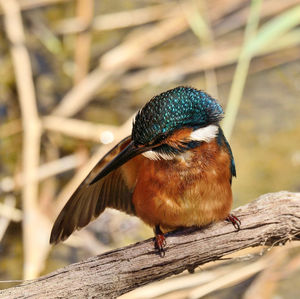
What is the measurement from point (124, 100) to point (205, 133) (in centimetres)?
239

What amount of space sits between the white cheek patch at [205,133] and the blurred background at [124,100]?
1.07m

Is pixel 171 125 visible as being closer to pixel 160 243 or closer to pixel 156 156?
pixel 156 156

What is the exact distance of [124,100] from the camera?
14.9ft

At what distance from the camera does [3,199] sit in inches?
146

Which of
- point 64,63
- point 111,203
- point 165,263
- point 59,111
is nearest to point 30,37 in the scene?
point 64,63

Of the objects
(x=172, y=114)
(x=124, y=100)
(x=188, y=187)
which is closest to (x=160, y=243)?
(x=188, y=187)

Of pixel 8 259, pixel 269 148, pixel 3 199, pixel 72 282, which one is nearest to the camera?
pixel 72 282

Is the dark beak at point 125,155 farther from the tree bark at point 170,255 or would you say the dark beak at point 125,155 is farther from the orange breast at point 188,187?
the tree bark at point 170,255

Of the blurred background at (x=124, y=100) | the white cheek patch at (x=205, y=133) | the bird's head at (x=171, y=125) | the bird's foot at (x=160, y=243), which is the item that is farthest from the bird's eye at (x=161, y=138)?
the blurred background at (x=124, y=100)

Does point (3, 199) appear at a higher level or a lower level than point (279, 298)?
higher

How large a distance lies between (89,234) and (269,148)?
137cm

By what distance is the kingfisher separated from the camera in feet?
6.90

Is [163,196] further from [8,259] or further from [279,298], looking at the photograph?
[8,259]

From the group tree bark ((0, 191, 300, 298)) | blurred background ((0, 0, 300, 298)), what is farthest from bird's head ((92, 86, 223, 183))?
blurred background ((0, 0, 300, 298))
